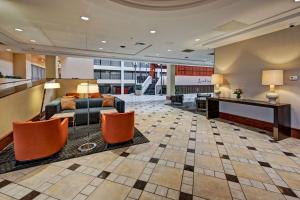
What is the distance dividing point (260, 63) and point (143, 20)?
355 cm

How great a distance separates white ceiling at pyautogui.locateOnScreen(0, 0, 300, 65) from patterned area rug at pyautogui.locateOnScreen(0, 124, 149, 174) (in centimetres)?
270

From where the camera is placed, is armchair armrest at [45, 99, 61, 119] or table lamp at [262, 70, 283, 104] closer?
table lamp at [262, 70, 283, 104]

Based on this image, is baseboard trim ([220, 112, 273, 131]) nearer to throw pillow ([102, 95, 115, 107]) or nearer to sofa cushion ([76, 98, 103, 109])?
throw pillow ([102, 95, 115, 107])

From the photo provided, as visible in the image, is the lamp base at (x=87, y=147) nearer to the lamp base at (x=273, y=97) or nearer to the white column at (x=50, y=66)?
the lamp base at (x=273, y=97)

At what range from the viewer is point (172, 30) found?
4293 millimetres

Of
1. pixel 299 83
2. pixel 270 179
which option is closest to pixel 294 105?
pixel 299 83

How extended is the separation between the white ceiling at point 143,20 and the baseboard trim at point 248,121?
2.48 metres

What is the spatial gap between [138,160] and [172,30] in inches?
134

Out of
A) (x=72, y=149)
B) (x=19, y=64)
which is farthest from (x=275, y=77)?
(x=19, y=64)

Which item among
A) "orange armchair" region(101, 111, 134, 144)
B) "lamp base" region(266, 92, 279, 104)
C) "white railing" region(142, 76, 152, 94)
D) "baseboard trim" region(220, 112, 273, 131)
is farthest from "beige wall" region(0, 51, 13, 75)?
"lamp base" region(266, 92, 279, 104)

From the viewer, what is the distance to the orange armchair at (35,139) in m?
2.38

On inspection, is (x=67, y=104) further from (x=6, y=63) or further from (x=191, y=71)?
(x=191, y=71)

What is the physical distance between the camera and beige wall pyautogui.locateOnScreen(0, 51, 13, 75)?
27.9 ft

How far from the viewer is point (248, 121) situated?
493cm
